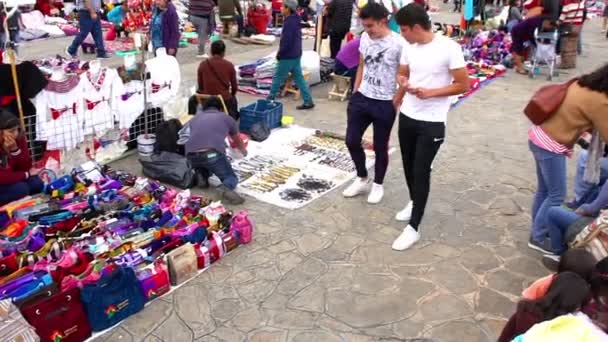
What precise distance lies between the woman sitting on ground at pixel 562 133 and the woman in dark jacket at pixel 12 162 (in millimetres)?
4158

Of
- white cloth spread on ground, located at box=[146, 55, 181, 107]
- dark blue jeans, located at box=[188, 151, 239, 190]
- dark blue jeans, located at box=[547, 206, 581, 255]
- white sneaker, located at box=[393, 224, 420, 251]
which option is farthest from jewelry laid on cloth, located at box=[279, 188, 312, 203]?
dark blue jeans, located at box=[547, 206, 581, 255]

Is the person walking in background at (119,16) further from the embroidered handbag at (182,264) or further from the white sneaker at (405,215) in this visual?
the embroidered handbag at (182,264)

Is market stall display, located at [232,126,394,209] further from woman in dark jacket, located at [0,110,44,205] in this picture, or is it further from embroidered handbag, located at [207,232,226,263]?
woman in dark jacket, located at [0,110,44,205]

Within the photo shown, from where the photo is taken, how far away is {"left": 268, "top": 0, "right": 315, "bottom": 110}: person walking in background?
8.23 meters

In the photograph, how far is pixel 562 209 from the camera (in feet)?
14.8

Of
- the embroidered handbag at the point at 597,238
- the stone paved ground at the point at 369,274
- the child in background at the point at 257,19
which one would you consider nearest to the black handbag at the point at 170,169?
the stone paved ground at the point at 369,274

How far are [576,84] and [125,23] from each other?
11896mm

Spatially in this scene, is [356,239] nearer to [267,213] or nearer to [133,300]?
[267,213]

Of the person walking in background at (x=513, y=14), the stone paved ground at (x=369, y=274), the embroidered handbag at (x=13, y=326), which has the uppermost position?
the person walking in background at (x=513, y=14)

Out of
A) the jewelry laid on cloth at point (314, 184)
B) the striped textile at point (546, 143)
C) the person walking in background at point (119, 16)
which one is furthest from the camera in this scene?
the person walking in background at point (119, 16)

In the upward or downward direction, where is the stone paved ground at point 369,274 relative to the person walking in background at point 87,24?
downward

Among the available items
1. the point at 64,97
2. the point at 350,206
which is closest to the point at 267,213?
the point at 350,206

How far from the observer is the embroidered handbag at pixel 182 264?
4.27 metres

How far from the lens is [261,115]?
24.9 feet
